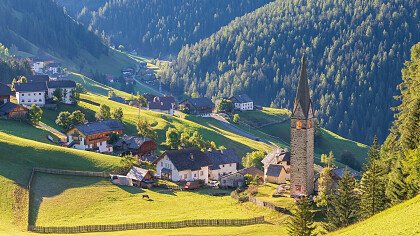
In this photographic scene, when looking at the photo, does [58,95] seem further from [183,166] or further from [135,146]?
[183,166]

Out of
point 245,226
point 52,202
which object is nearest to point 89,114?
point 52,202

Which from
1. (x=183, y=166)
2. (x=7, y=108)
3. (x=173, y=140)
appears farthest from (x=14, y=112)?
(x=183, y=166)

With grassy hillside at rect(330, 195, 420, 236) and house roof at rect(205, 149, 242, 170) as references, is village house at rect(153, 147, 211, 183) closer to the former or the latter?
house roof at rect(205, 149, 242, 170)

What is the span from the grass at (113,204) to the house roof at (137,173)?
3980 mm

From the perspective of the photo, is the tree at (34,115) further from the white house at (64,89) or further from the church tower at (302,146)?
the church tower at (302,146)

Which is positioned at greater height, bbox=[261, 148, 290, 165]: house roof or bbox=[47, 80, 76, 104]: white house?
bbox=[47, 80, 76, 104]: white house

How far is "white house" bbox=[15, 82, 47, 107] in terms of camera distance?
154 m

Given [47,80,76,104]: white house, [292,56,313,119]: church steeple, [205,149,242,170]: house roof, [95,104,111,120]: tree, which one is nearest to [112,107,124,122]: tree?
[95,104,111,120]: tree

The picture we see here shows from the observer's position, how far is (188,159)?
118062 millimetres

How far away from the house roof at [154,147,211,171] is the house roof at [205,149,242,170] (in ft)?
7.08

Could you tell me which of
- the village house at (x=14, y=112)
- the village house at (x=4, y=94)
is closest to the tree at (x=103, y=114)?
the village house at (x=14, y=112)

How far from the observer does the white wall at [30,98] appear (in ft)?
508

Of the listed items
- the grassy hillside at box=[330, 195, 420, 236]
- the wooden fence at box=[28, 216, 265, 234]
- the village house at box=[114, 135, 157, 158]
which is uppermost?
the village house at box=[114, 135, 157, 158]

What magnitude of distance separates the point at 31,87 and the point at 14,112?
18.2 m
